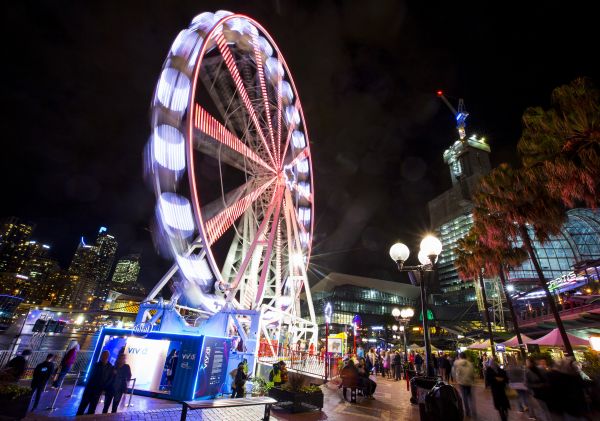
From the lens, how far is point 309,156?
26312 mm

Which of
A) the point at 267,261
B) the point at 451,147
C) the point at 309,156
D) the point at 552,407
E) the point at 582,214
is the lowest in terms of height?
the point at 552,407

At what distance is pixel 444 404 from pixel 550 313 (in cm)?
2869

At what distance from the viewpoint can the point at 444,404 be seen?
530 centimetres

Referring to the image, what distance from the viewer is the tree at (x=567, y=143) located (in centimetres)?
1081

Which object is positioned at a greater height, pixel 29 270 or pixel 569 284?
pixel 29 270

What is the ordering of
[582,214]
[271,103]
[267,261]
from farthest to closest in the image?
[582,214] < [271,103] < [267,261]

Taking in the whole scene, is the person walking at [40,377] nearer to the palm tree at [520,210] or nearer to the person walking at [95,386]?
the person walking at [95,386]

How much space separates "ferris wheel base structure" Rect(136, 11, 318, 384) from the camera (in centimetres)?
1323

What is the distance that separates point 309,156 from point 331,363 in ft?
51.2

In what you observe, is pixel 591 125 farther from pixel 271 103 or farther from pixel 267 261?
pixel 271 103

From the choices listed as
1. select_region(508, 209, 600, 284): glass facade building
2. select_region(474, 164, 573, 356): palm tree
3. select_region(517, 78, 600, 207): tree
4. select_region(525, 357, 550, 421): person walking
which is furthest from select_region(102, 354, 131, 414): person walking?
select_region(508, 209, 600, 284): glass facade building

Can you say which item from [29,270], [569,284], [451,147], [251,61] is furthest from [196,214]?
[29,270]

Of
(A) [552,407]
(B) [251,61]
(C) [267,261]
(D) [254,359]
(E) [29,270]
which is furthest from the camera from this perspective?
(E) [29,270]

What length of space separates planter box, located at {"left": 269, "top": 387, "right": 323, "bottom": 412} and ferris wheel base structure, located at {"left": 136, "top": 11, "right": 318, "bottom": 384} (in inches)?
138
